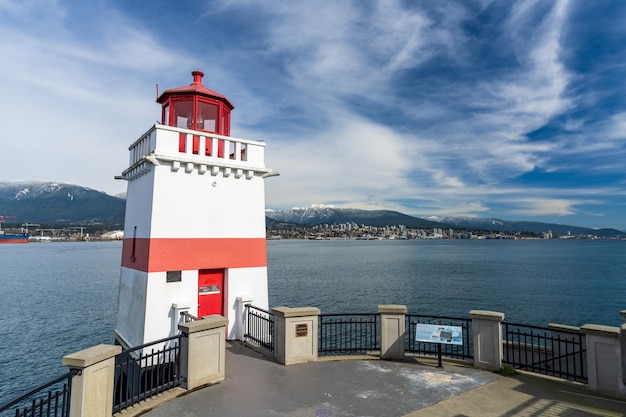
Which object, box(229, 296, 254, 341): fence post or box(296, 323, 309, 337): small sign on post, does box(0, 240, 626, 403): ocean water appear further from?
box(296, 323, 309, 337): small sign on post

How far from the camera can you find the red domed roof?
1284 centimetres

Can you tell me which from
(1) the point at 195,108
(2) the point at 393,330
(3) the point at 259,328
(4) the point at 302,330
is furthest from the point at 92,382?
(1) the point at 195,108

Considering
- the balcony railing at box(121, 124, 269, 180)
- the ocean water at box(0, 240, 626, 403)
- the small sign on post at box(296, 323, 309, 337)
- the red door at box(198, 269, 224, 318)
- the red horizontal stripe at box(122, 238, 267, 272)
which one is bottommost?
the ocean water at box(0, 240, 626, 403)

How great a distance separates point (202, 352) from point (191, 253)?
4285 millimetres

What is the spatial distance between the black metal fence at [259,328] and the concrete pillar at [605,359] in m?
8.04

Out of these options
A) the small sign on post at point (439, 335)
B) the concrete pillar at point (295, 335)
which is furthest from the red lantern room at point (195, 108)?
the small sign on post at point (439, 335)

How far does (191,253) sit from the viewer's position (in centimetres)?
1188

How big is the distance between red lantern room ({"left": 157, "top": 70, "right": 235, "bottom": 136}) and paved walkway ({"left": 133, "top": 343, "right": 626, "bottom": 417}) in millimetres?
8418

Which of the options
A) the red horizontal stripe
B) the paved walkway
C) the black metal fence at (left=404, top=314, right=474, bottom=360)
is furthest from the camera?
the red horizontal stripe

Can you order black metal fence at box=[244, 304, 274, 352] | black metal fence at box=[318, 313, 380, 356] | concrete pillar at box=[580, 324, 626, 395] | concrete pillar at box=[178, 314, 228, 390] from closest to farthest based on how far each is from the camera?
concrete pillar at box=[580, 324, 626, 395] < concrete pillar at box=[178, 314, 228, 390] < black metal fence at box=[318, 313, 380, 356] < black metal fence at box=[244, 304, 274, 352]

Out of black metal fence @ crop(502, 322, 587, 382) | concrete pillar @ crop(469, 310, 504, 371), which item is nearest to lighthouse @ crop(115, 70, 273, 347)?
concrete pillar @ crop(469, 310, 504, 371)

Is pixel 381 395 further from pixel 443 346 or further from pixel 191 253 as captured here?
pixel 443 346

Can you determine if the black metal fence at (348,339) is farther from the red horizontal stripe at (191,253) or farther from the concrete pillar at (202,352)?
the red horizontal stripe at (191,253)

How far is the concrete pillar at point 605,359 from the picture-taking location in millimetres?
7621
